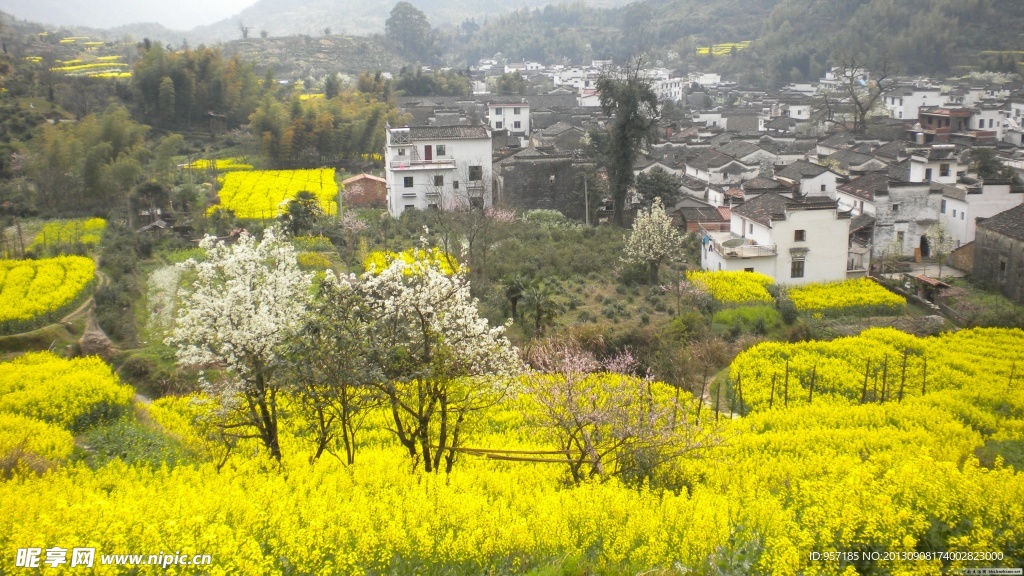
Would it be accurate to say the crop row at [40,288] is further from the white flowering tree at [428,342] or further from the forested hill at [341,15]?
the forested hill at [341,15]

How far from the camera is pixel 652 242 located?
25.6 m

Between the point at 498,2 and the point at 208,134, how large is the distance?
16021 cm

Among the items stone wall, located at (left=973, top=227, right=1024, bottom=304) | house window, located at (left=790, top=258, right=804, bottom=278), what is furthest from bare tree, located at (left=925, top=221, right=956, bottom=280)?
house window, located at (left=790, top=258, right=804, bottom=278)

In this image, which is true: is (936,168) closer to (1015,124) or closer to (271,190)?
(1015,124)

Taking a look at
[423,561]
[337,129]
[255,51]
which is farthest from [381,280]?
[255,51]

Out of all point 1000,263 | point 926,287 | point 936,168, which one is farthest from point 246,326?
point 936,168

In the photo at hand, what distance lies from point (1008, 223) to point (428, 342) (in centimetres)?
2337

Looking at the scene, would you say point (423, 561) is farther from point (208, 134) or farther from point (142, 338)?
point (208, 134)

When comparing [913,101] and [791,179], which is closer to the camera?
[791,179]

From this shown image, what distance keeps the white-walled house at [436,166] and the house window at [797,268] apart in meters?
12.6

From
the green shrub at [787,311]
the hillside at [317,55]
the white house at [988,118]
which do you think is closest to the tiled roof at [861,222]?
the green shrub at [787,311]

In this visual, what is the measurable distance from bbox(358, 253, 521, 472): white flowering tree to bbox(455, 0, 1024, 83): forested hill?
74472 millimetres

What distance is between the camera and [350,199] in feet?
116

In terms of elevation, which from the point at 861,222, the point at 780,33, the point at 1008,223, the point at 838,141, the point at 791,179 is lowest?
the point at 861,222
